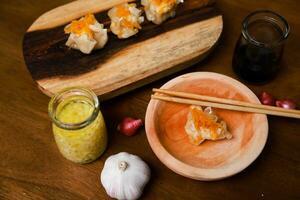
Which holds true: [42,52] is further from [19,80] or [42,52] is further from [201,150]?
[201,150]

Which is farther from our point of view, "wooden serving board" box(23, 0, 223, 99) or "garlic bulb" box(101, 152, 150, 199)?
"wooden serving board" box(23, 0, 223, 99)

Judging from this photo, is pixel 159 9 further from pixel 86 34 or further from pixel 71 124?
pixel 71 124

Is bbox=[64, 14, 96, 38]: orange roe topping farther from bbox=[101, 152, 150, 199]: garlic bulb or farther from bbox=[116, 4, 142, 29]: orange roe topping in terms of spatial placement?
bbox=[101, 152, 150, 199]: garlic bulb

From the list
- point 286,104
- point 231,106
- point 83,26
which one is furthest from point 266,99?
point 83,26

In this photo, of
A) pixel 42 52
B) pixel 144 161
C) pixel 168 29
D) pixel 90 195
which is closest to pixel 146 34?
pixel 168 29

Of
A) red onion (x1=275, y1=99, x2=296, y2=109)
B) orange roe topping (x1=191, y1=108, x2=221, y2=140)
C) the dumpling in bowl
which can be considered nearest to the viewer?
orange roe topping (x1=191, y1=108, x2=221, y2=140)

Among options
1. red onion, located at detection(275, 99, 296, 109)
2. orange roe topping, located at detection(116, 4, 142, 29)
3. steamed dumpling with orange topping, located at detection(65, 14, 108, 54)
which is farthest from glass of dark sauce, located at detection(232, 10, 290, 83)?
steamed dumpling with orange topping, located at detection(65, 14, 108, 54)

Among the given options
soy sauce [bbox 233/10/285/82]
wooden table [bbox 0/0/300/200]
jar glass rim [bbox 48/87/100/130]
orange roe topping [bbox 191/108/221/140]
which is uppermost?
jar glass rim [bbox 48/87/100/130]

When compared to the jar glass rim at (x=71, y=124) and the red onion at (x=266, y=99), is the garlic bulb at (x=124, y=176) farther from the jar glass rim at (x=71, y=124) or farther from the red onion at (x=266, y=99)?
the red onion at (x=266, y=99)
